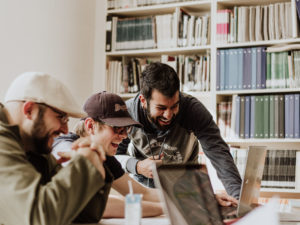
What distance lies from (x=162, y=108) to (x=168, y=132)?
27cm

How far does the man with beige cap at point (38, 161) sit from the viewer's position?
932 mm

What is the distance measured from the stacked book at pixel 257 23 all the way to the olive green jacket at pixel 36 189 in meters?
2.42

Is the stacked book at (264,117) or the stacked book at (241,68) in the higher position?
the stacked book at (241,68)

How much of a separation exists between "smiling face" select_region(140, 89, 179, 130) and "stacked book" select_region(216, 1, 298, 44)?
1433 millimetres

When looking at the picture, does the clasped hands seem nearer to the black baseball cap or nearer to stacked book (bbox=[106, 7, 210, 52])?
the black baseball cap

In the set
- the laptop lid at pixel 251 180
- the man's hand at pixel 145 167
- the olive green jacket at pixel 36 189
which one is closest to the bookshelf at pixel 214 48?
the man's hand at pixel 145 167

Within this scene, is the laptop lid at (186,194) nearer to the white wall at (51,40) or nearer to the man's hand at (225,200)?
the man's hand at (225,200)

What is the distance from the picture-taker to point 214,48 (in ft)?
10.4

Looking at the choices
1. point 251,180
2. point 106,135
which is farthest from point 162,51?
point 251,180

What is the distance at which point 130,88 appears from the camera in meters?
3.43

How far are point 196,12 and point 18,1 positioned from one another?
1.55 metres

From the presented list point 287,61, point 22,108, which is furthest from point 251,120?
point 22,108

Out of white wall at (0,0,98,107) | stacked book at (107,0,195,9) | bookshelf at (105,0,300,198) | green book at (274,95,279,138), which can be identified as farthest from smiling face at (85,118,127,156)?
stacked book at (107,0,195,9)

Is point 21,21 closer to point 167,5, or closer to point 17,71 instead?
point 17,71
